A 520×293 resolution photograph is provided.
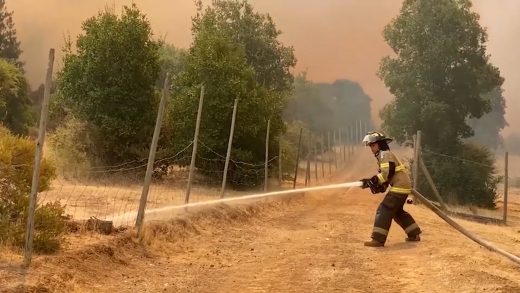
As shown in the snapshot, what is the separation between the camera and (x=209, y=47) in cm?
3023

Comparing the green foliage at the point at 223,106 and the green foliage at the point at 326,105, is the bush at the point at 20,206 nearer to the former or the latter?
the green foliage at the point at 223,106

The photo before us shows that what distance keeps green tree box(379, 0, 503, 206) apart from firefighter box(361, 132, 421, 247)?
3181cm

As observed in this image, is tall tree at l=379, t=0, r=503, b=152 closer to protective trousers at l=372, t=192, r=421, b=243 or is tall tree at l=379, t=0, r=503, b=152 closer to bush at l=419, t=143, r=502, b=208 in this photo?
bush at l=419, t=143, r=502, b=208

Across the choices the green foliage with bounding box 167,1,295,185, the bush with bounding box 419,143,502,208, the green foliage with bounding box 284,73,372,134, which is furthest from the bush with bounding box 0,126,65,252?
the green foliage with bounding box 284,73,372,134

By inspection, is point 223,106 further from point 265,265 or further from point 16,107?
point 16,107

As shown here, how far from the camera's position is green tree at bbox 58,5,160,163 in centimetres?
2838

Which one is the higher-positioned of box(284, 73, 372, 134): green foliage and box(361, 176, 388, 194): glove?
box(284, 73, 372, 134): green foliage

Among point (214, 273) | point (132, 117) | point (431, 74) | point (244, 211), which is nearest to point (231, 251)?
point (214, 273)

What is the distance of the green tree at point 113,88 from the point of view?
93.1ft

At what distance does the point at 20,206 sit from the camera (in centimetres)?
1005

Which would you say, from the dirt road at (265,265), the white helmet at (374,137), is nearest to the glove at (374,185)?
the white helmet at (374,137)

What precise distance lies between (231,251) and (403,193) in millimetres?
3953

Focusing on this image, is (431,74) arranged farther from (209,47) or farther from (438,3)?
(209,47)

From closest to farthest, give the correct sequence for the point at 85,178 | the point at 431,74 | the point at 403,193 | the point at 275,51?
the point at 403,193, the point at 85,178, the point at 431,74, the point at 275,51
